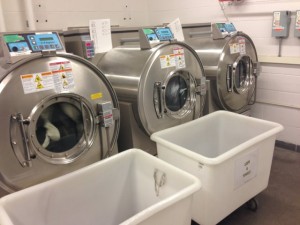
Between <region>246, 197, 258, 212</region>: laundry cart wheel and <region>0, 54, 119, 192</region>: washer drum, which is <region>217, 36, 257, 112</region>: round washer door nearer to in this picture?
<region>246, 197, 258, 212</region>: laundry cart wheel

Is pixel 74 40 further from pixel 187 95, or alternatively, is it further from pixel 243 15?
pixel 243 15

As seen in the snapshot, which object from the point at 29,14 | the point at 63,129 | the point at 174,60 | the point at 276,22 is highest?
the point at 29,14

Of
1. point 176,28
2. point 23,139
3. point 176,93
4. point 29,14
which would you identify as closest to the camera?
point 23,139

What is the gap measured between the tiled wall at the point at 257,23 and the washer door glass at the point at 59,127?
4.48ft

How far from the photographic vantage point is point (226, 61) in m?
2.50

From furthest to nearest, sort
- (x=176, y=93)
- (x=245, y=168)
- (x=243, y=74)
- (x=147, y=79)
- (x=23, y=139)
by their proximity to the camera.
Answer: (x=243, y=74) < (x=176, y=93) < (x=147, y=79) < (x=245, y=168) < (x=23, y=139)

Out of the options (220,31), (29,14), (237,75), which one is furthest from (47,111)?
(237,75)

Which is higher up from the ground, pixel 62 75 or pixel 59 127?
pixel 62 75

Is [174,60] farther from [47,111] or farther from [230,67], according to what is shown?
[47,111]

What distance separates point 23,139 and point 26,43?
0.49m

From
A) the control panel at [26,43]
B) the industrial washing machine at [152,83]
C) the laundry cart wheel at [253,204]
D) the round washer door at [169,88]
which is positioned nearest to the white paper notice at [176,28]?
the industrial washing machine at [152,83]

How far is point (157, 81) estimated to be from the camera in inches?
75.4

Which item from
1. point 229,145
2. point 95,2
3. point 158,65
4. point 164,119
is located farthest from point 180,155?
point 95,2

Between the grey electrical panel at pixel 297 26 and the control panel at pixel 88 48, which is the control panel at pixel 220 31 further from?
the control panel at pixel 88 48
